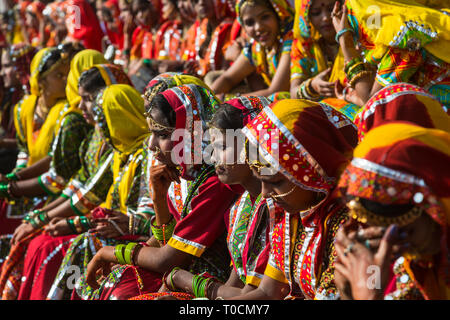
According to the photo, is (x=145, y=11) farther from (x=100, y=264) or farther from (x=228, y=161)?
(x=228, y=161)

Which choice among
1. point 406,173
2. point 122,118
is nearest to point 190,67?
point 122,118

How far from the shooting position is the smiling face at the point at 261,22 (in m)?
5.04

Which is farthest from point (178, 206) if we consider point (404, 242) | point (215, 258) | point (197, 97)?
point (404, 242)

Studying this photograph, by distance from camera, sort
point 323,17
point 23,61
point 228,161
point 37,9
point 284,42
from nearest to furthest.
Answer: point 228,161
point 323,17
point 284,42
point 23,61
point 37,9

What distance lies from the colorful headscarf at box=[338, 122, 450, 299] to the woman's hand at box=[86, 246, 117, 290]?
6.08 ft

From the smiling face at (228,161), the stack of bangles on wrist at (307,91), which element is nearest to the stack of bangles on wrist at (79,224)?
the stack of bangles on wrist at (307,91)

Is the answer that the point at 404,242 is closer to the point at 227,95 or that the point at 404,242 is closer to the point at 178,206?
the point at 178,206

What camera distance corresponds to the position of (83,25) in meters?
8.66

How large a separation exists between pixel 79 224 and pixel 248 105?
72.7 inches

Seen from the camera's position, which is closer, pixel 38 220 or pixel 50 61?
pixel 38 220

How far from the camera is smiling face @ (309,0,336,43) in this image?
4.39 metres

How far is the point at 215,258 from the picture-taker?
349 cm

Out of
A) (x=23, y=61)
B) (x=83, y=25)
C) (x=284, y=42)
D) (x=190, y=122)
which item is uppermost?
(x=284, y=42)

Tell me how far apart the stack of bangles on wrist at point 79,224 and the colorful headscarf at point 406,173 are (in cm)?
277
